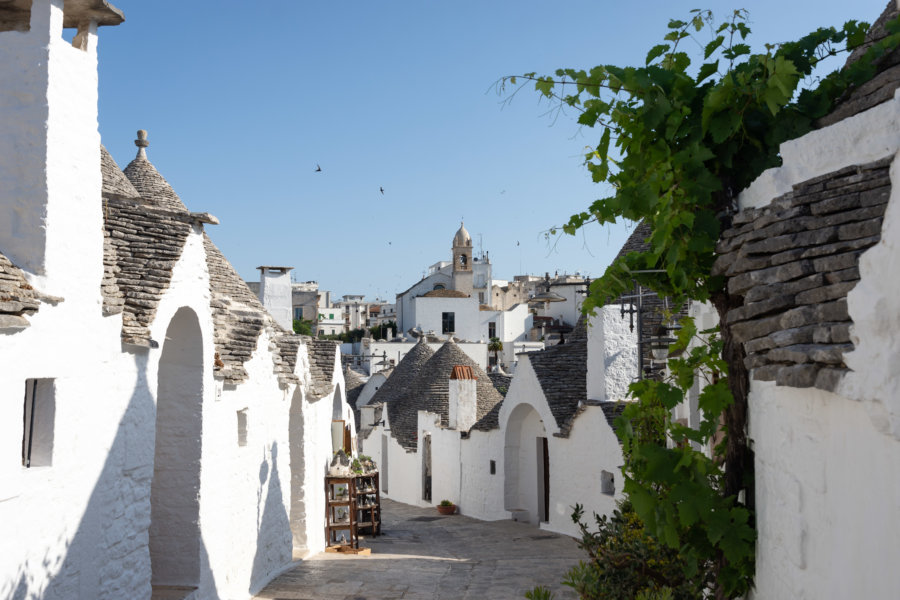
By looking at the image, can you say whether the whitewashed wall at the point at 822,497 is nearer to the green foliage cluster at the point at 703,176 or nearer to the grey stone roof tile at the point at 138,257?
the green foliage cluster at the point at 703,176

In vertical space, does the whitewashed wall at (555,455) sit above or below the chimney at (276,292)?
below

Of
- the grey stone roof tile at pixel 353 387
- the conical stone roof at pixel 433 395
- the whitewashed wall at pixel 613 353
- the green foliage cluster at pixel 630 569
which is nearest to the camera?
the green foliage cluster at pixel 630 569

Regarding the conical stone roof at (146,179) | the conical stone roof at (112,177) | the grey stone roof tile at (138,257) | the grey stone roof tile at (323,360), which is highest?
the conical stone roof at (146,179)

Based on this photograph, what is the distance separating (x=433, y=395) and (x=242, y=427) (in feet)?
51.3

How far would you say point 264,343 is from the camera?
40.4ft

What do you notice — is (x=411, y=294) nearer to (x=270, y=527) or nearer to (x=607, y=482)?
(x=607, y=482)

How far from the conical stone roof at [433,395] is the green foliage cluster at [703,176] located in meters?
19.1

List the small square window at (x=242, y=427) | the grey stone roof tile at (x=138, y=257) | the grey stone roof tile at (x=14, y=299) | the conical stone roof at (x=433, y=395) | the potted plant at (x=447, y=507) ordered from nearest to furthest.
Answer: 1. the grey stone roof tile at (x=14, y=299)
2. the grey stone roof tile at (x=138, y=257)
3. the small square window at (x=242, y=427)
4. the potted plant at (x=447, y=507)
5. the conical stone roof at (x=433, y=395)

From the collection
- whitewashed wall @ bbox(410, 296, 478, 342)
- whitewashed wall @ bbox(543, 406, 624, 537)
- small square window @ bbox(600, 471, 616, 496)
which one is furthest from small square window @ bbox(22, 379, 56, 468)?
whitewashed wall @ bbox(410, 296, 478, 342)

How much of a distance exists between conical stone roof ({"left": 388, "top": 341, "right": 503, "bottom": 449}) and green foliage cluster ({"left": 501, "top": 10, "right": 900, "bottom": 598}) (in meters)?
19.1

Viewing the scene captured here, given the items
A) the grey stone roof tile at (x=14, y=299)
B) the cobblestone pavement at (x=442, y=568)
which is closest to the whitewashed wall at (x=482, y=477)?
the cobblestone pavement at (x=442, y=568)

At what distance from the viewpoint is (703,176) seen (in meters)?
5.04

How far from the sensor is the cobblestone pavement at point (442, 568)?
11.4m

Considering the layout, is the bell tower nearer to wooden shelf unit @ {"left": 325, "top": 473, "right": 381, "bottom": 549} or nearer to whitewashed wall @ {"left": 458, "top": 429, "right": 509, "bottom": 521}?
whitewashed wall @ {"left": 458, "top": 429, "right": 509, "bottom": 521}
